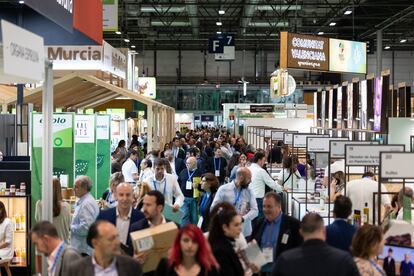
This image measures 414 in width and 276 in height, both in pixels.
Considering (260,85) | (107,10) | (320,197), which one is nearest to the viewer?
(320,197)

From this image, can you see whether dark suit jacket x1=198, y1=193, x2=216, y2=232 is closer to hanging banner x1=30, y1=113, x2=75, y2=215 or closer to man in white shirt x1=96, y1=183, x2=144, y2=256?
man in white shirt x1=96, y1=183, x2=144, y2=256

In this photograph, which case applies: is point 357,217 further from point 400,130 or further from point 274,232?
point 400,130

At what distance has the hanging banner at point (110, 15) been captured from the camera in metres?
15.0

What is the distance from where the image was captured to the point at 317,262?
13.0ft

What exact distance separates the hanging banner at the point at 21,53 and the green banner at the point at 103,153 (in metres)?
6.89

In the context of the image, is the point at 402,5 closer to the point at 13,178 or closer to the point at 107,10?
the point at 107,10

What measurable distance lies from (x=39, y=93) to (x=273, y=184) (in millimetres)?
5897

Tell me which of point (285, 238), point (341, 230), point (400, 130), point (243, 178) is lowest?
point (285, 238)

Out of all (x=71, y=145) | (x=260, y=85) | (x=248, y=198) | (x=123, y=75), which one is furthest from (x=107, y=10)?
(x=260, y=85)

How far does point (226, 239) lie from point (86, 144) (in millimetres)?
6861

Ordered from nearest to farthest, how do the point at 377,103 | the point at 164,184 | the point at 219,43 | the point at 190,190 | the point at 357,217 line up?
the point at 357,217
the point at 164,184
the point at 190,190
the point at 377,103
the point at 219,43

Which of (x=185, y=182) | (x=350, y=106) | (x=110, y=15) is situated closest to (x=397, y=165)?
(x=185, y=182)

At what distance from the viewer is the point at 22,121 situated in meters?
13.1

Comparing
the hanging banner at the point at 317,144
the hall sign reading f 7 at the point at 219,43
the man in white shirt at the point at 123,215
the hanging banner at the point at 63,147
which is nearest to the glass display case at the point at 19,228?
the hanging banner at the point at 63,147
